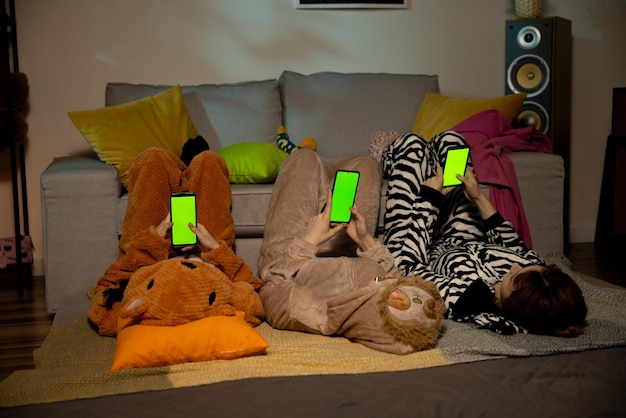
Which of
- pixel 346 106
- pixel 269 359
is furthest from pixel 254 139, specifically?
pixel 269 359

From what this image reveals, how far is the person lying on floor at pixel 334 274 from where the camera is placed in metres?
1.97

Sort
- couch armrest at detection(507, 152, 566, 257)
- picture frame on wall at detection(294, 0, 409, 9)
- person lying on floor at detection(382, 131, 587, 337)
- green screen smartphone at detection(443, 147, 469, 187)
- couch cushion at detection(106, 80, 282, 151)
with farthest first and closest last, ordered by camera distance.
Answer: picture frame on wall at detection(294, 0, 409, 9), couch cushion at detection(106, 80, 282, 151), couch armrest at detection(507, 152, 566, 257), green screen smartphone at detection(443, 147, 469, 187), person lying on floor at detection(382, 131, 587, 337)

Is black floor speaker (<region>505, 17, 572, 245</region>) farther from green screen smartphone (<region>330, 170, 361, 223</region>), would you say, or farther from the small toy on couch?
green screen smartphone (<region>330, 170, 361, 223</region>)

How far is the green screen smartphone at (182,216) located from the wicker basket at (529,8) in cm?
227

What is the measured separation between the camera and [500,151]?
3.12 meters

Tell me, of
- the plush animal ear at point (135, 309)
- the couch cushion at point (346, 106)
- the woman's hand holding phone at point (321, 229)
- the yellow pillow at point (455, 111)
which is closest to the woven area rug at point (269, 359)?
the plush animal ear at point (135, 309)

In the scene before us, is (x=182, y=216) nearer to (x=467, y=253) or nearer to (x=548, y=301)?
(x=467, y=253)

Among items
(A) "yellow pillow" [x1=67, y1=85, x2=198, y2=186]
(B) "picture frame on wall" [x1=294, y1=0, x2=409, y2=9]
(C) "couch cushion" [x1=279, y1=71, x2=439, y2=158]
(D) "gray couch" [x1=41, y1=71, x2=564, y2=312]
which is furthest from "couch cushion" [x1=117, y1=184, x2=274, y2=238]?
(B) "picture frame on wall" [x1=294, y1=0, x2=409, y2=9]

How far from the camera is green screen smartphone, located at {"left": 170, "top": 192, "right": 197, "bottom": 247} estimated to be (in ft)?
7.77

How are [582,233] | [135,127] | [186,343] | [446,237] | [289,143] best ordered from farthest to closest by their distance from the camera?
[582,233] < [289,143] < [135,127] < [446,237] < [186,343]

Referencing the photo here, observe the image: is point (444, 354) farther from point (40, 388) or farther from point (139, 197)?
point (139, 197)

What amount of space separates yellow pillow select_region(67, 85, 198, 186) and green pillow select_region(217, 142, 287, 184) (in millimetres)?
294

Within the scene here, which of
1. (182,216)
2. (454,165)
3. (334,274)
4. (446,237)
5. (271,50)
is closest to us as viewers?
(334,274)

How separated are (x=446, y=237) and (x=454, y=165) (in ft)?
0.94
